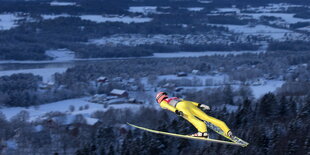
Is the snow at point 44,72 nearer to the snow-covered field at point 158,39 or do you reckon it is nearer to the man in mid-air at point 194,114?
the snow-covered field at point 158,39

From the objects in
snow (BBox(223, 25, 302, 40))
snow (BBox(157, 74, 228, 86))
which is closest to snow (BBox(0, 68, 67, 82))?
snow (BBox(157, 74, 228, 86))

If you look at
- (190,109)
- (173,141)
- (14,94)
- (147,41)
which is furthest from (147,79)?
(190,109)

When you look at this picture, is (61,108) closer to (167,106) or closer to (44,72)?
(44,72)

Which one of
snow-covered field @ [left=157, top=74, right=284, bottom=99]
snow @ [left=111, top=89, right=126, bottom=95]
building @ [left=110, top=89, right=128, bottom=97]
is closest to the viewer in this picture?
building @ [left=110, top=89, right=128, bottom=97]

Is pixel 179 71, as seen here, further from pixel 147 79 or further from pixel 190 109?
pixel 190 109

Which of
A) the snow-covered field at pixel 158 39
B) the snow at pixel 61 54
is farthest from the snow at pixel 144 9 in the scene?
the snow at pixel 61 54

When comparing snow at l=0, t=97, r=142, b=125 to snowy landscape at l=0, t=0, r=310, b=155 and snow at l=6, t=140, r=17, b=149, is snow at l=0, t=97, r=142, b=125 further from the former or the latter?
snow at l=6, t=140, r=17, b=149
